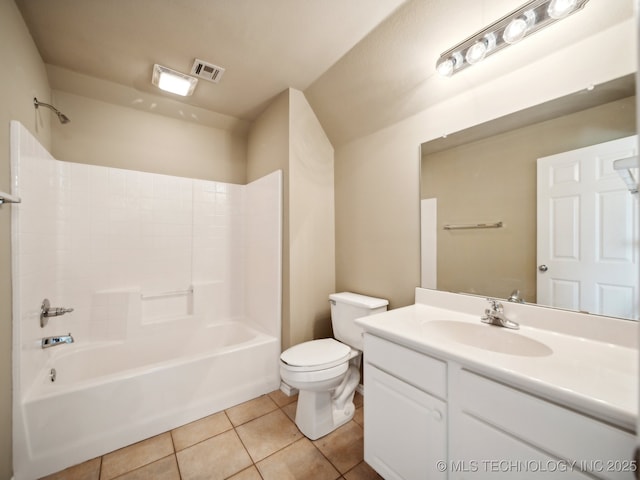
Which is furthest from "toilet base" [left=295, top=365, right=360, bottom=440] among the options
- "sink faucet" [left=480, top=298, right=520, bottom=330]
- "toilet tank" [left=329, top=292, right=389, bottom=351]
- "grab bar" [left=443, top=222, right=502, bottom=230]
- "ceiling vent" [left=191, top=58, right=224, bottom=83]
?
"ceiling vent" [left=191, top=58, right=224, bottom=83]

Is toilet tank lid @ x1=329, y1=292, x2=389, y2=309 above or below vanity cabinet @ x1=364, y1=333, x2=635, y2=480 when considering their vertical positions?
above

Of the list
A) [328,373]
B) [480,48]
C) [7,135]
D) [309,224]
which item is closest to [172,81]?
[7,135]

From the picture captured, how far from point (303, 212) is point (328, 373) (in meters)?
1.19

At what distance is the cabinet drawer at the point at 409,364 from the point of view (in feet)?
3.12

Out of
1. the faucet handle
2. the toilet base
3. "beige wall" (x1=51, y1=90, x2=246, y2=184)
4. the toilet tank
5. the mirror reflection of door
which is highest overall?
"beige wall" (x1=51, y1=90, x2=246, y2=184)

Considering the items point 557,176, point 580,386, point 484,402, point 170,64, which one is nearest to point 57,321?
point 170,64

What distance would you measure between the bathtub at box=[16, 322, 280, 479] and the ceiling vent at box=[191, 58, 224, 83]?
202cm

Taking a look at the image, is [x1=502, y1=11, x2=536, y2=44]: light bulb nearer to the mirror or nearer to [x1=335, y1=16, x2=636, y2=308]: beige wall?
[x1=335, y1=16, x2=636, y2=308]: beige wall

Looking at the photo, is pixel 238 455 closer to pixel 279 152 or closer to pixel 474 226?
pixel 474 226

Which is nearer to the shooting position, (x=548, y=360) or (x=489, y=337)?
(x=548, y=360)

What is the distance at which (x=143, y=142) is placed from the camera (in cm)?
225

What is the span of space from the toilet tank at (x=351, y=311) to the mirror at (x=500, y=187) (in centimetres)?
38

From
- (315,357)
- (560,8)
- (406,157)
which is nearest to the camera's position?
(560,8)

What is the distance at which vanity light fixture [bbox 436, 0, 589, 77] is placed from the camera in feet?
3.22
